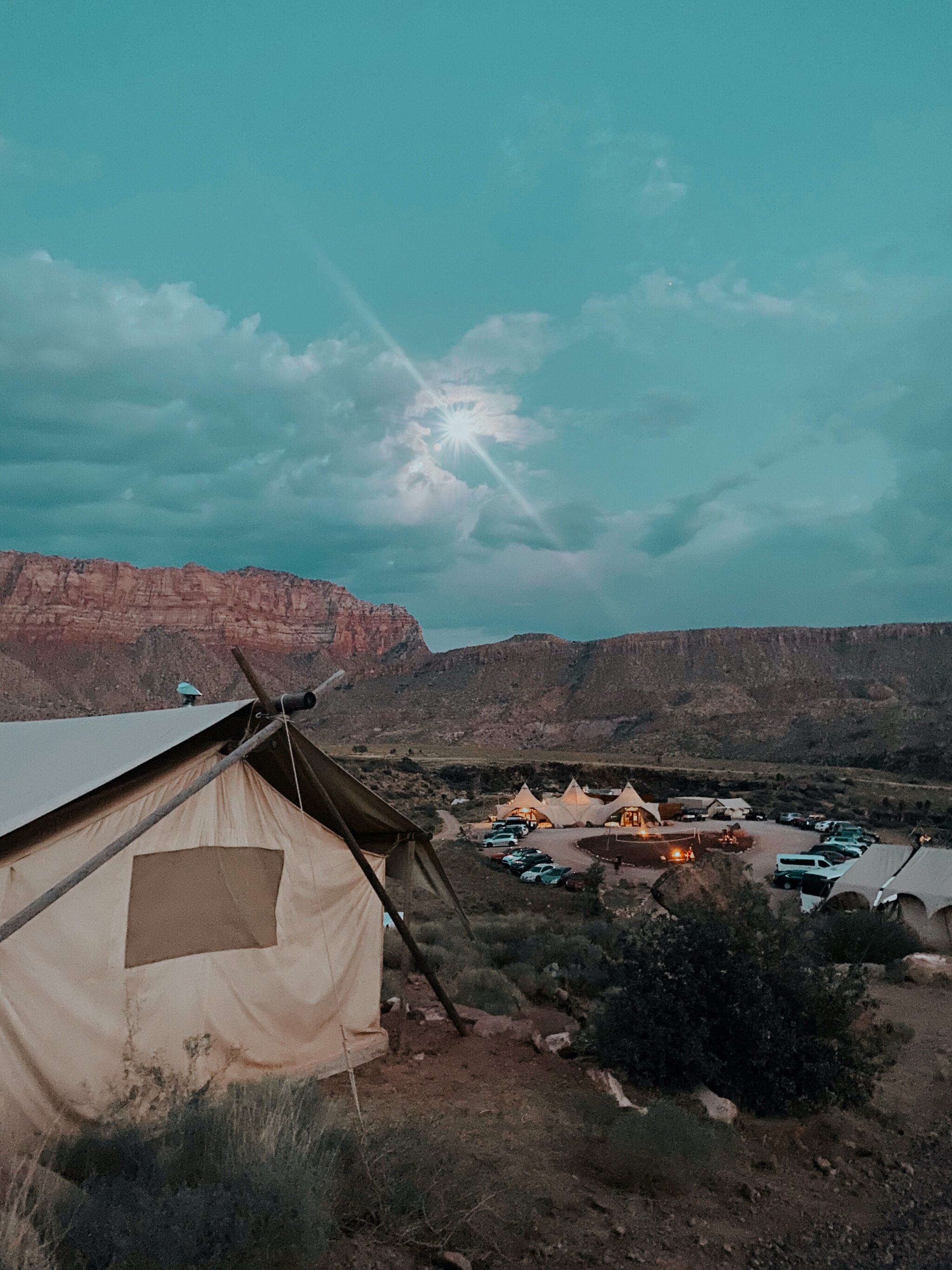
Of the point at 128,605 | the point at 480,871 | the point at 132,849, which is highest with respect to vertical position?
the point at 128,605

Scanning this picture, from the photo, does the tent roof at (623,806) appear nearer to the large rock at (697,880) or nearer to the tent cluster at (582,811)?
the tent cluster at (582,811)

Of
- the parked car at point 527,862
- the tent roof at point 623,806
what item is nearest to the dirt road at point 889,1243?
the parked car at point 527,862

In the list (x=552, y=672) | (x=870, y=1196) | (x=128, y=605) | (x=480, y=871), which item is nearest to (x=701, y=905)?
(x=870, y=1196)

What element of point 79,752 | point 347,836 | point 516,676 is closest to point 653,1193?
point 347,836

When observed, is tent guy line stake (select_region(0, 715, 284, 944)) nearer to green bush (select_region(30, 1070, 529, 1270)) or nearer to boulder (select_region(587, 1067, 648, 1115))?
green bush (select_region(30, 1070, 529, 1270))

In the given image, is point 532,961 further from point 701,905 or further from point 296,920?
point 296,920

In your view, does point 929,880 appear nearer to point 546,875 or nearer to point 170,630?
point 546,875

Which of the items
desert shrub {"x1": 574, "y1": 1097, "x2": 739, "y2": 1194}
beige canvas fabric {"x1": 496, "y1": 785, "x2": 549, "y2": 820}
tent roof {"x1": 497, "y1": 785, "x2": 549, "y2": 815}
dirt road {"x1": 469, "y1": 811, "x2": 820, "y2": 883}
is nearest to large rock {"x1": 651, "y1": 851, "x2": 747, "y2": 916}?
desert shrub {"x1": 574, "y1": 1097, "x2": 739, "y2": 1194}
